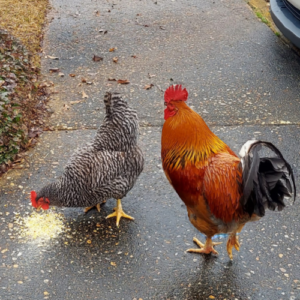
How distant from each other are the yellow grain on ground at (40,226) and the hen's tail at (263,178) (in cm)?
206

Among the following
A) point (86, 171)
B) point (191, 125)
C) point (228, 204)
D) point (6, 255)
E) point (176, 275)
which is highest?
point (191, 125)

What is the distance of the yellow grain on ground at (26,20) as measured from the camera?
26.1 feet

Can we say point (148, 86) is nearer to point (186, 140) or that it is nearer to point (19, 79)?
point (19, 79)

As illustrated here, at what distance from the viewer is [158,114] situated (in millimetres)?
6062

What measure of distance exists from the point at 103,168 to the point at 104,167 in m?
0.01

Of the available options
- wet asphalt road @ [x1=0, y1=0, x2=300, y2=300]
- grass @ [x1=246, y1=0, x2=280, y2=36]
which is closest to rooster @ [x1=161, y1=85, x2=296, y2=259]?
wet asphalt road @ [x1=0, y1=0, x2=300, y2=300]

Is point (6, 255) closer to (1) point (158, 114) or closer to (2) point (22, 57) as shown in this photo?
(1) point (158, 114)

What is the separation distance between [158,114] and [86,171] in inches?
89.6

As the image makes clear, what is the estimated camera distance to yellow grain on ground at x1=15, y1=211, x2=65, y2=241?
415 cm

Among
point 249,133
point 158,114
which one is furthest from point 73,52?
point 249,133

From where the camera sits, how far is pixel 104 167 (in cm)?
405

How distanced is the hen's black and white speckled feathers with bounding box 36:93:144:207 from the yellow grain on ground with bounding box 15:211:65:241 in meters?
0.32

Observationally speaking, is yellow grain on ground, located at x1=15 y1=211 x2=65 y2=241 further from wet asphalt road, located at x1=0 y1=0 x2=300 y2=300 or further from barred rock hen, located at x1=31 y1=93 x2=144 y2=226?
barred rock hen, located at x1=31 y1=93 x2=144 y2=226

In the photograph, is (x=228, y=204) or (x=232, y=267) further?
(x=232, y=267)
